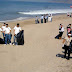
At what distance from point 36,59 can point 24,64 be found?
903mm

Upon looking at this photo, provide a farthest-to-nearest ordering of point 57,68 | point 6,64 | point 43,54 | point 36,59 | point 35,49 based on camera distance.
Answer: point 35,49 → point 43,54 → point 36,59 → point 6,64 → point 57,68

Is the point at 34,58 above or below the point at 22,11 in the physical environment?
below

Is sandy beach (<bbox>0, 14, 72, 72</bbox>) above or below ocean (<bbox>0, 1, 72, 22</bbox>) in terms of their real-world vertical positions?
below

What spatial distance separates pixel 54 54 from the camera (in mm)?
10461

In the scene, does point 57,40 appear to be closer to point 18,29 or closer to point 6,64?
point 18,29

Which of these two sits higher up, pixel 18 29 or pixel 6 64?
pixel 18 29

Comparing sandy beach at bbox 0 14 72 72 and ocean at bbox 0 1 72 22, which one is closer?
sandy beach at bbox 0 14 72 72

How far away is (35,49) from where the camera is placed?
1146 centimetres

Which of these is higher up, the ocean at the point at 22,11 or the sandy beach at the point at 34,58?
the ocean at the point at 22,11

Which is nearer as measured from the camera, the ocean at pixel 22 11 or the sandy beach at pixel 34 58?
the sandy beach at pixel 34 58

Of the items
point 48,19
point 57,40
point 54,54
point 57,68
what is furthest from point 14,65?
point 48,19

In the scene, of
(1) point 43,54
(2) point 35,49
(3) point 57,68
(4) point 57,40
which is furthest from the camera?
(4) point 57,40

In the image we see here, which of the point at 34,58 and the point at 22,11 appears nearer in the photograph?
the point at 34,58

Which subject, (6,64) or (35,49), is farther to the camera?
(35,49)
